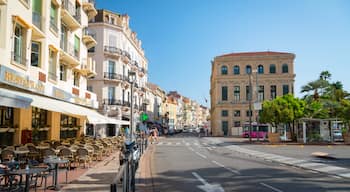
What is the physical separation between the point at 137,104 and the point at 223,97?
19972 mm

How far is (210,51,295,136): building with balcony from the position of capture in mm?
67688

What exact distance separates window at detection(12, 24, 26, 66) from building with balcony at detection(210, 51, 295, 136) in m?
53.6

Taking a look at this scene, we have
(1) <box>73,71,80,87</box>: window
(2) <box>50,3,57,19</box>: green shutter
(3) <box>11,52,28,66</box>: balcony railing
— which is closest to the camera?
(3) <box>11,52,28,66</box>: balcony railing

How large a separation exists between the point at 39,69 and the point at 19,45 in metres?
2.38

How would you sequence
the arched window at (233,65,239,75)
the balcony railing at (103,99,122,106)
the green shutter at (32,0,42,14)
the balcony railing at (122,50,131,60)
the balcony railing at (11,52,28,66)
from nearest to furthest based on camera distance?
the balcony railing at (11,52,28,66) < the green shutter at (32,0,42,14) < the balcony railing at (103,99,122,106) < the balcony railing at (122,50,131,60) < the arched window at (233,65,239,75)

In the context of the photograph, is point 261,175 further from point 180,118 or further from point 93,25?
point 180,118

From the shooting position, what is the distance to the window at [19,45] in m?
17.2

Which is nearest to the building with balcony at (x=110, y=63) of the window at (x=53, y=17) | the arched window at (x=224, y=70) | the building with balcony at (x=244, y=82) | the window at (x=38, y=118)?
the window at (x=38, y=118)

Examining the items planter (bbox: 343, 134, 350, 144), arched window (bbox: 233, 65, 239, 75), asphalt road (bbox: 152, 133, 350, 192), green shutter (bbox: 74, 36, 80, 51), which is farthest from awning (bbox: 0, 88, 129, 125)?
arched window (bbox: 233, 65, 239, 75)

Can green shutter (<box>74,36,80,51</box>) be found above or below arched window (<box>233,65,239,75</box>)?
below

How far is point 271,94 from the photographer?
224 feet

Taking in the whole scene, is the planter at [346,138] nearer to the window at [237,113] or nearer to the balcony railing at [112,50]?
the window at [237,113]

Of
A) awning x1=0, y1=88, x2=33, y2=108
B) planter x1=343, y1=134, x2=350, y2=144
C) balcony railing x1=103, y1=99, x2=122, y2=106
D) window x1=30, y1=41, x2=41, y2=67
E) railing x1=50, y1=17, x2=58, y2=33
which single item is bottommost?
planter x1=343, y1=134, x2=350, y2=144

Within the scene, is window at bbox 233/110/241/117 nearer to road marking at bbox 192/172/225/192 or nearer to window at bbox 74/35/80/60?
window at bbox 74/35/80/60
